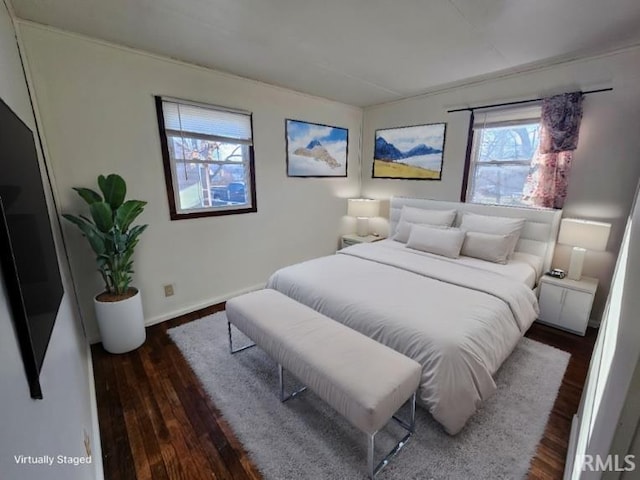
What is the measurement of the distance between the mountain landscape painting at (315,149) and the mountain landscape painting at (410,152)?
1.74 feet

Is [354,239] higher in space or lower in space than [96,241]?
lower

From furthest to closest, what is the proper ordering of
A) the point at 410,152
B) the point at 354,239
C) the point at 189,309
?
the point at 354,239 < the point at 410,152 < the point at 189,309

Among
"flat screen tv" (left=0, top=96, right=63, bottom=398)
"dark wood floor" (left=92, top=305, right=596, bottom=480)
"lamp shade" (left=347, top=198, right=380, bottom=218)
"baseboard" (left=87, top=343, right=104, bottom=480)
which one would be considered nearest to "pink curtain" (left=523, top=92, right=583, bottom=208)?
"dark wood floor" (left=92, top=305, right=596, bottom=480)

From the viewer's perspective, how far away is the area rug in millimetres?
1435

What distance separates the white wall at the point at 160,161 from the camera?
2.11m

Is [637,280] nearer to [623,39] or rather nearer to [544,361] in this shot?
[544,361]

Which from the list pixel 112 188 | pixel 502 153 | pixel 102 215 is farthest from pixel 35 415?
pixel 502 153

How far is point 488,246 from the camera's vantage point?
9.00ft

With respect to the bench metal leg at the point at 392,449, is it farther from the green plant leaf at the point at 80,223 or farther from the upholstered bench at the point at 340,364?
the green plant leaf at the point at 80,223

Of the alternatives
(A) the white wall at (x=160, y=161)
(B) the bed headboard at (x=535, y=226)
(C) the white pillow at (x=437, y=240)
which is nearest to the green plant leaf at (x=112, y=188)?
(A) the white wall at (x=160, y=161)

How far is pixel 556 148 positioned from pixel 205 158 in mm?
3382

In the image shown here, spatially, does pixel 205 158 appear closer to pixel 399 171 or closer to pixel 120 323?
pixel 120 323

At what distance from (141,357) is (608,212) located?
420 centimetres

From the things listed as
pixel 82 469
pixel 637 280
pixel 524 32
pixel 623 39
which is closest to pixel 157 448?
pixel 82 469
